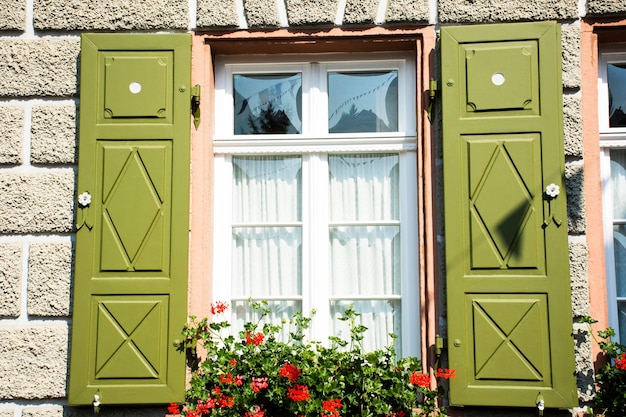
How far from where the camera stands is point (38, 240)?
435cm

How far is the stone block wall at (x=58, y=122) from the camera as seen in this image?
425 centimetres

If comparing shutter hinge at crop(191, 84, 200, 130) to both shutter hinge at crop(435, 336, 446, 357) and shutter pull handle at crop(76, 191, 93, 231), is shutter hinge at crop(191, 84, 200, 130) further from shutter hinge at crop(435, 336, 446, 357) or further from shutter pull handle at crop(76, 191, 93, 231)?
shutter hinge at crop(435, 336, 446, 357)

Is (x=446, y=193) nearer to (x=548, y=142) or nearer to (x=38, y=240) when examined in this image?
(x=548, y=142)

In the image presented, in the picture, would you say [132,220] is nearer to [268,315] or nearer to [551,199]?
[268,315]

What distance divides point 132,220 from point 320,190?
104cm

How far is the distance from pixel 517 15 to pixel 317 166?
1.37 meters

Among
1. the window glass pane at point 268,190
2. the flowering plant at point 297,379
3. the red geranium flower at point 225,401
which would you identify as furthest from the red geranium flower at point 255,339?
the window glass pane at point 268,190

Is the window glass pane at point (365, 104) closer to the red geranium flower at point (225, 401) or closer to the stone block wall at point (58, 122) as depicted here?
the stone block wall at point (58, 122)

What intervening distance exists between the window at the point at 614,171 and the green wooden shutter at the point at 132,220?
2.28 m

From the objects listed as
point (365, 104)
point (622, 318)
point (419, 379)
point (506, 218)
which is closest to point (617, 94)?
point (506, 218)

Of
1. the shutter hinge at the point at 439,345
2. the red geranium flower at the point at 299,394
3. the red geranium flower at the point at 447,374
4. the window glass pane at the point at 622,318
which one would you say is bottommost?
the red geranium flower at the point at 299,394

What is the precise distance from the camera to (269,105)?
4.62 meters

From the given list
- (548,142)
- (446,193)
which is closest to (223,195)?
(446,193)

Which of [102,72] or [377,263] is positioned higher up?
[102,72]
